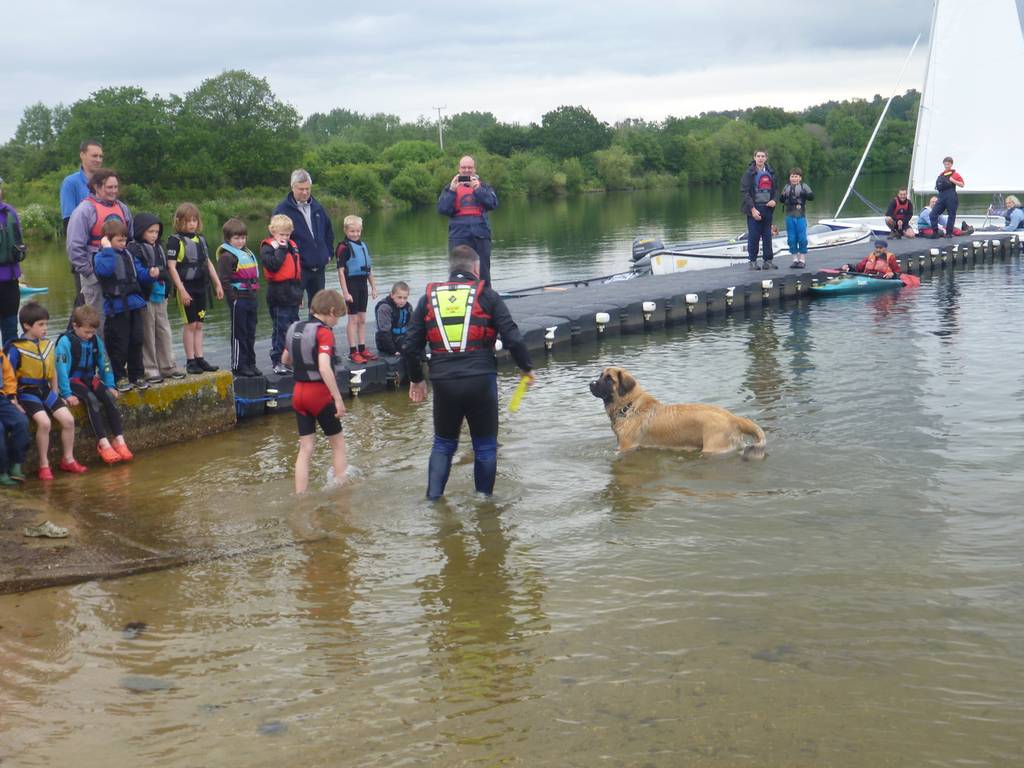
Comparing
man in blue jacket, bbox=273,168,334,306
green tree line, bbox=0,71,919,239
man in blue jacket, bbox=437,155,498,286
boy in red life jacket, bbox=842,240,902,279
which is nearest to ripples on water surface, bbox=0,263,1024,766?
man in blue jacket, bbox=273,168,334,306

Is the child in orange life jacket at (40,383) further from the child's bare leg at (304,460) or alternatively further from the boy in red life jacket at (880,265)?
the boy in red life jacket at (880,265)

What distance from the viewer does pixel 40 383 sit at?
921 centimetres

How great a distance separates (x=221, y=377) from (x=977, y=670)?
330 inches

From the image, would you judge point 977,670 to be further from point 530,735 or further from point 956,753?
point 530,735

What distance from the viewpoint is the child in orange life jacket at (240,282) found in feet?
36.1

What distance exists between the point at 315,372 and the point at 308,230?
439 centimetres

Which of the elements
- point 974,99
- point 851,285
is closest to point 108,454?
point 851,285

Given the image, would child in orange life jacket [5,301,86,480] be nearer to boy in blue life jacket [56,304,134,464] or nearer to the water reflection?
boy in blue life jacket [56,304,134,464]

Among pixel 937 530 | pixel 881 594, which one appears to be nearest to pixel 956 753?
pixel 881 594

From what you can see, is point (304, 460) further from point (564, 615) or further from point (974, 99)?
point (974, 99)

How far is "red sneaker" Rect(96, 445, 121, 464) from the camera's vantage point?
9859mm

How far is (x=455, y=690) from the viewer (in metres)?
5.17

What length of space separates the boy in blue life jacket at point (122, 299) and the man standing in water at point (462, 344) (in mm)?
3380

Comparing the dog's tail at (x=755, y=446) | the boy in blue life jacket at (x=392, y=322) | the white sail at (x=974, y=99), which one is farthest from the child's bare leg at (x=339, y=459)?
the white sail at (x=974, y=99)
